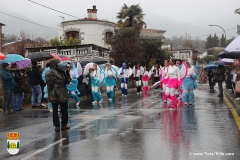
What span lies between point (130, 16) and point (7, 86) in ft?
117

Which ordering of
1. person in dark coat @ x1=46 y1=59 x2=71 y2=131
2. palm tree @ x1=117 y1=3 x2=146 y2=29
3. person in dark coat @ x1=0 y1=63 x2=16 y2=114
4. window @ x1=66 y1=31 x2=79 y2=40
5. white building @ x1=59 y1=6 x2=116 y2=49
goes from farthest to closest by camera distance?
palm tree @ x1=117 y1=3 x2=146 y2=29
window @ x1=66 y1=31 x2=79 y2=40
white building @ x1=59 y1=6 x2=116 y2=49
person in dark coat @ x1=0 y1=63 x2=16 y2=114
person in dark coat @ x1=46 y1=59 x2=71 y2=131

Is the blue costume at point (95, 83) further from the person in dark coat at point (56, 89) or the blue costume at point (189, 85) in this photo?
the person in dark coat at point (56, 89)

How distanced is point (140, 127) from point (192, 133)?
4.75 feet

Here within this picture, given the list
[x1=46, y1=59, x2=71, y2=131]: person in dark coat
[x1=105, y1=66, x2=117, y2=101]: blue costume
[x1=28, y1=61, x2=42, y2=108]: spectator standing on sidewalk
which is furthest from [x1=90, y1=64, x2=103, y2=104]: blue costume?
[x1=46, y1=59, x2=71, y2=131]: person in dark coat

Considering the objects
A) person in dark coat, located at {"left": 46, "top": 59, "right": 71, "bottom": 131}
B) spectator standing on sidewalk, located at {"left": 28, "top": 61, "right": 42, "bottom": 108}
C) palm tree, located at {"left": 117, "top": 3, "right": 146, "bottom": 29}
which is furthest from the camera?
palm tree, located at {"left": 117, "top": 3, "right": 146, "bottom": 29}

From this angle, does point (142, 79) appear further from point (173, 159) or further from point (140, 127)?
point (173, 159)

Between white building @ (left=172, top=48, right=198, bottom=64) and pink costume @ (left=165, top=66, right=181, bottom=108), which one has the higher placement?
white building @ (left=172, top=48, right=198, bottom=64)

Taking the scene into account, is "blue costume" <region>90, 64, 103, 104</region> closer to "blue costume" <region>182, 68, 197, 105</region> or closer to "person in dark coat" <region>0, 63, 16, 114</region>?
"blue costume" <region>182, 68, 197, 105</region>

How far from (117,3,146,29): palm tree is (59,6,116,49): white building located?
6.08 m

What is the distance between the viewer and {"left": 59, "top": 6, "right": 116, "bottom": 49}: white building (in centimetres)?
4038

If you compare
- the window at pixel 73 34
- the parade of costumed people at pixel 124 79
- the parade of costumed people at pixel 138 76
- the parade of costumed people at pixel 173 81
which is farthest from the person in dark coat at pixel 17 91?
the window at pixel 73 34

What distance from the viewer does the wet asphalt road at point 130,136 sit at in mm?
6739

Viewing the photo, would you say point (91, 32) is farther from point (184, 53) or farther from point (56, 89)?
point (184, 53)

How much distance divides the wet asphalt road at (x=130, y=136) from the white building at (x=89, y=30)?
28461mm
